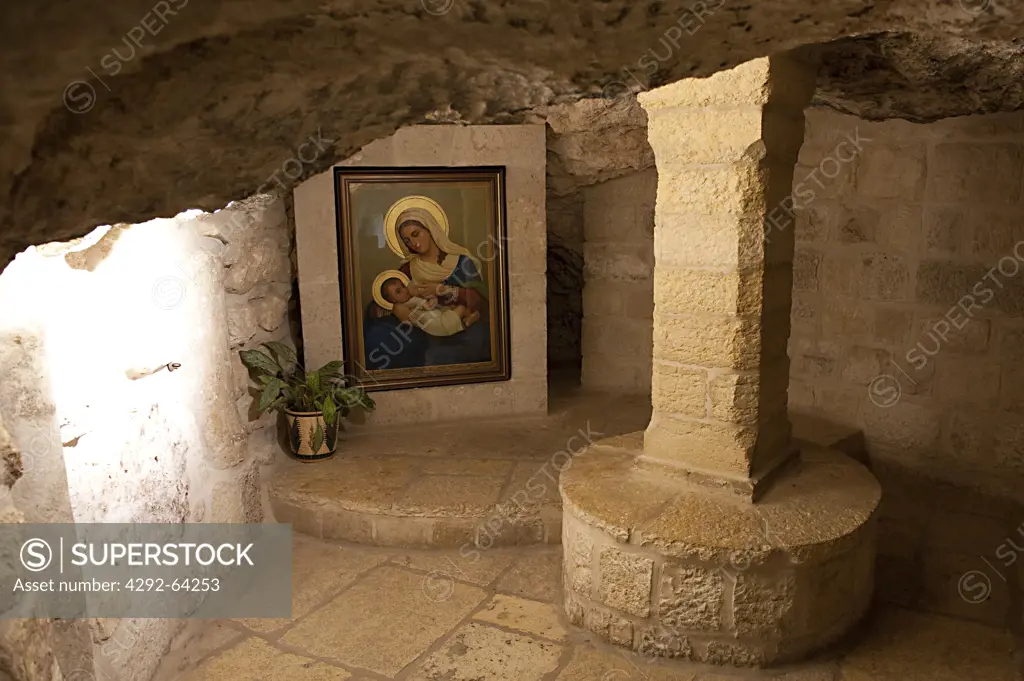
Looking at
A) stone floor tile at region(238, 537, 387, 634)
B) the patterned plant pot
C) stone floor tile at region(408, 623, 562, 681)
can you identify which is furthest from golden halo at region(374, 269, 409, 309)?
stone floor tile at region(408, 623, 562, 681)

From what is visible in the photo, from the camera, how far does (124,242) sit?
91.0 inches

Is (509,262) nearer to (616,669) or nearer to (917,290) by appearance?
(917,290)

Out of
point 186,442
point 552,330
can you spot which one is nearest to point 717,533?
point 186,442

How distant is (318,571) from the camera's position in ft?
11.1

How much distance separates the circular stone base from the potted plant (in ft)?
5.36

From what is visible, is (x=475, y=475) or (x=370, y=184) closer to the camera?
(x=475, y=475)

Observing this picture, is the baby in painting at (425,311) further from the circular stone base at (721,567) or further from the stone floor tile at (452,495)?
the circular stone base at (721,567)

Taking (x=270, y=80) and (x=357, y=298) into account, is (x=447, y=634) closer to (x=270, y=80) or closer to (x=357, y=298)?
(x=357, y=298)

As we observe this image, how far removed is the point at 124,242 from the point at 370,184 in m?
2.13

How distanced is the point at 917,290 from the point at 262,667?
3.41 meters

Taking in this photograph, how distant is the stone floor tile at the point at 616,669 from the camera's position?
102 inches

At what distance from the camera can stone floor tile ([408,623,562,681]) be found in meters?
2.64

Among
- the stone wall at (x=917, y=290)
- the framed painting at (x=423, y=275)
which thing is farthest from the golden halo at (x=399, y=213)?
the stone wall at (x=917, y=290)

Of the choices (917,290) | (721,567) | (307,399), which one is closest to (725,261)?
(721,567)
